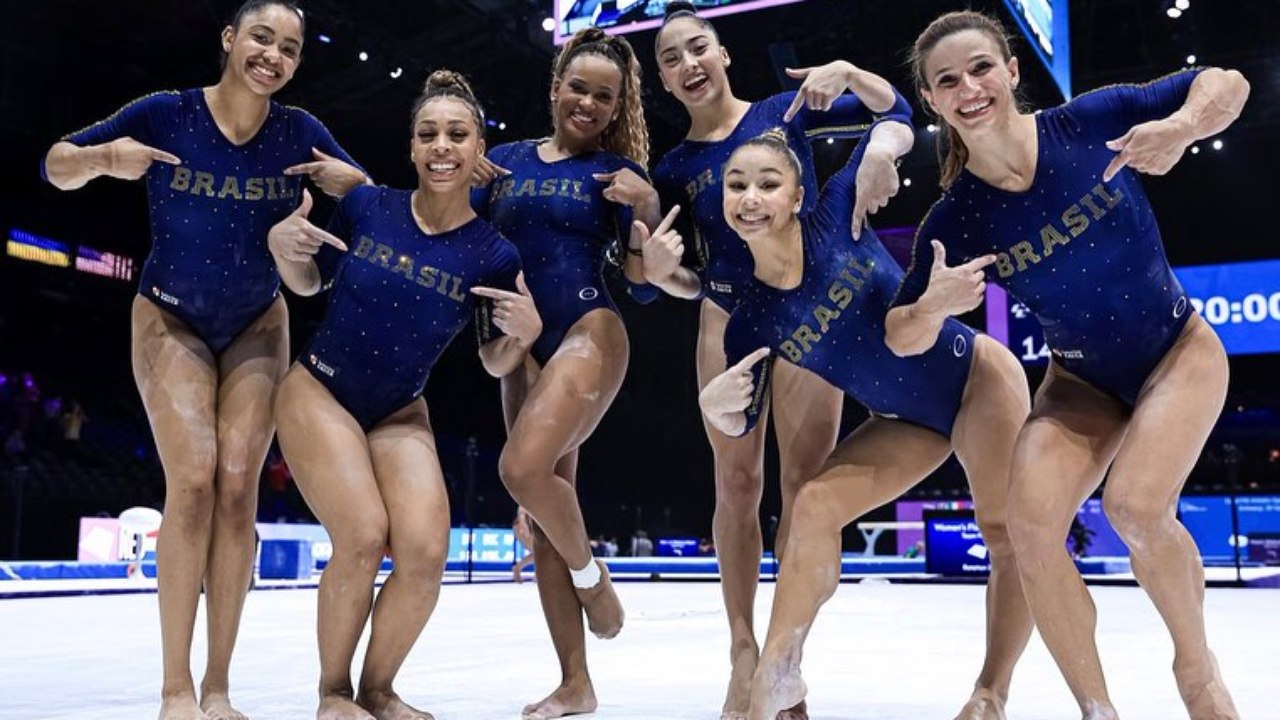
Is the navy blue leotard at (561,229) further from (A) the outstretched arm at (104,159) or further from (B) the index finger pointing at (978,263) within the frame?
(B) the index finger pointing at (978,263)

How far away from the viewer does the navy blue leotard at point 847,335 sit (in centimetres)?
288

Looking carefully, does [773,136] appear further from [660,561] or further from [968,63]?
[660,561]

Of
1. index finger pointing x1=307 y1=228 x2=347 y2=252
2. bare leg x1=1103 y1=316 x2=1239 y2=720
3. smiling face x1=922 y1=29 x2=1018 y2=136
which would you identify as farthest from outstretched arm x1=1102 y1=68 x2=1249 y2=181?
index finger pointing x1=307 y1=228 x2=347 y2=252

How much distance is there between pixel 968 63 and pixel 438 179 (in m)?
1.48

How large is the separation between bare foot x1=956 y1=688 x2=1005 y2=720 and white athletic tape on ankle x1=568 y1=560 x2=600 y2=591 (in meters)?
1.15

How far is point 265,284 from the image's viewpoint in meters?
3.33

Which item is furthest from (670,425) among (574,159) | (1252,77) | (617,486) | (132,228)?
(574,159)

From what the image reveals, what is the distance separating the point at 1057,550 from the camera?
257 centimetres

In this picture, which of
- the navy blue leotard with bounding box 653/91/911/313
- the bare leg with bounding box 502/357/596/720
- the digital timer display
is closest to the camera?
the navy blue leotard with bounding box 653/91/911/313

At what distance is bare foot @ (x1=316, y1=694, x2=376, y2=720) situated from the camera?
9.43 feet

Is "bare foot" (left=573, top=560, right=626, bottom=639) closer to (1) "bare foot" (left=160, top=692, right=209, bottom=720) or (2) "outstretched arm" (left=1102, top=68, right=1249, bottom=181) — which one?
(1) "bare foot" (left=160, top=692, right=209, bottom=720)

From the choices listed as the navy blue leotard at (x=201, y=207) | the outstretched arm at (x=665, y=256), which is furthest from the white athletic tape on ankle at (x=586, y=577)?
the navy blue leotard at (x=201, y=207)

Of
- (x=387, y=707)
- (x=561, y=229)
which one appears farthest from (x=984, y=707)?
(x=561, y=229)

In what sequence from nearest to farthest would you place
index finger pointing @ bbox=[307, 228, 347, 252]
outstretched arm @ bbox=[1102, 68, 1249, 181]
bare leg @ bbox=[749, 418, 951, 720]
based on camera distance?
outstretched arm @ bbox=[1102, 68, 1249, 181] < bare leg @ bbox=[749, 418, 951, 720] < index finger pointing @ bbox=[307, 228, 347, 252]
